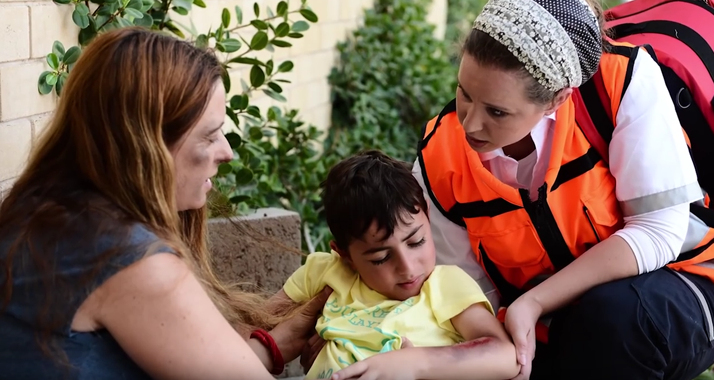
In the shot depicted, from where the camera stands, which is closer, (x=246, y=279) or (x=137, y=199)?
(x=137, y=199)

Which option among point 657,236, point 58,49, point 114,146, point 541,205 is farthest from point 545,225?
point 58,49

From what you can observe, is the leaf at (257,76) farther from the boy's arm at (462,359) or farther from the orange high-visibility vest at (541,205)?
the boy's arm at (462,359)

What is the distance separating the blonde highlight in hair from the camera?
74.2 inches

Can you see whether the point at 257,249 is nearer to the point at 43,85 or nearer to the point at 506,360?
the point at 43,85

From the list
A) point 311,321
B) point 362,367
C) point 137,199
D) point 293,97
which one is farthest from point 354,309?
point 293,97

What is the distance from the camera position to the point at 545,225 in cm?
254

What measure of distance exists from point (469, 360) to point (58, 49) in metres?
1.57

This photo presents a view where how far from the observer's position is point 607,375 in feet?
7.98

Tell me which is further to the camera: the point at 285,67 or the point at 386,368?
the point at 285,67

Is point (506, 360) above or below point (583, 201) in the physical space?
below

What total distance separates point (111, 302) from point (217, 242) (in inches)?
63.4

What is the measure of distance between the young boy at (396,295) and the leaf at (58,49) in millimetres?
955

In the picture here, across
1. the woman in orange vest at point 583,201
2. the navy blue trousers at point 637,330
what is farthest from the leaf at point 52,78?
the navy blue trousers at point 637,330

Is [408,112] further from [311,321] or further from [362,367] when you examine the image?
[362,367]
